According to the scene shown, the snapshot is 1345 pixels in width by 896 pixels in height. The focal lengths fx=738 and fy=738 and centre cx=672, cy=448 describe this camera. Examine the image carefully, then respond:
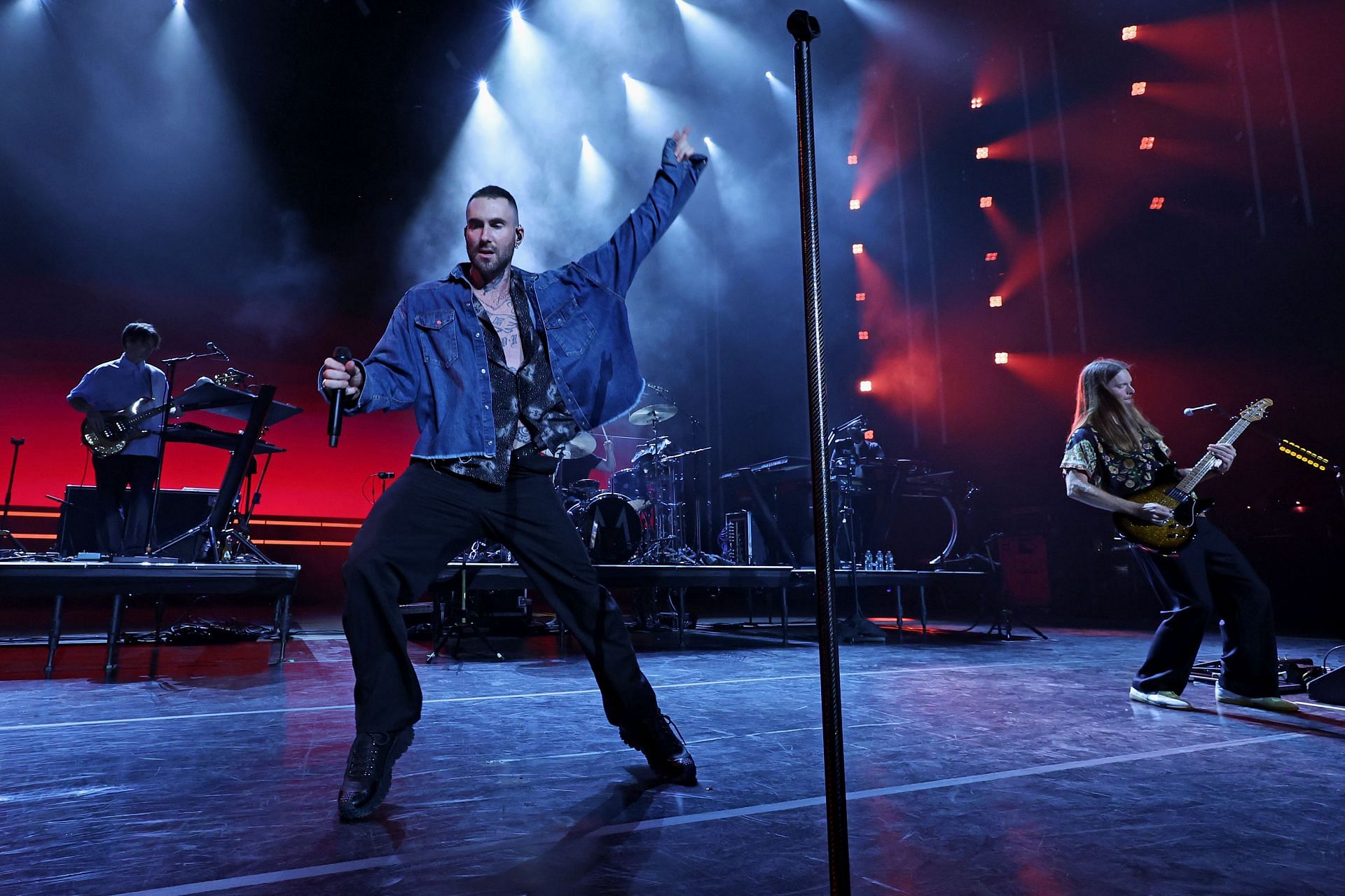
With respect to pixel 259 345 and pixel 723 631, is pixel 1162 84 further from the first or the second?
pixel 259 345

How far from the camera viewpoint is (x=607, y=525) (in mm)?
7133

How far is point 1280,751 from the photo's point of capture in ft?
8.11

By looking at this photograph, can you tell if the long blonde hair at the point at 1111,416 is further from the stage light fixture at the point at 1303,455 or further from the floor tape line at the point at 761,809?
the floor tape line at the point at 761,809

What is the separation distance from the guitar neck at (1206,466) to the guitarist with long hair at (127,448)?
254 inches

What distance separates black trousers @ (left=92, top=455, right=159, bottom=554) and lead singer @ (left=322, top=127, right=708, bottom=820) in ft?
15.1

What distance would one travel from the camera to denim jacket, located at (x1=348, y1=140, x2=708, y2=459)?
6.93 feet

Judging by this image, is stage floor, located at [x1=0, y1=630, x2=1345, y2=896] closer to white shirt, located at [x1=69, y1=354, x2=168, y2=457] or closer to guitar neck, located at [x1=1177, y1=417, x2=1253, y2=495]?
guitar neck, located at [x1=1177, y1=417, x2=1253, y2=495]

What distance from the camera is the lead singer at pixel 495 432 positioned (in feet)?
6.36

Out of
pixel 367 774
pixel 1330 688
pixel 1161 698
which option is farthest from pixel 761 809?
pixel 1330 688

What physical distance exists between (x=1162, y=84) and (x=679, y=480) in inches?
283

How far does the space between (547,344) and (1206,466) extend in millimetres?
3149

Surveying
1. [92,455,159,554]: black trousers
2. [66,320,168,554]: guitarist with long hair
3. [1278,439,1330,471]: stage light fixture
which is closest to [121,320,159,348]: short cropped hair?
[66,320,168,554]: guitarist with long hair

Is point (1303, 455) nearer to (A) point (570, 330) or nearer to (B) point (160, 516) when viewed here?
(A) point (570, 330)

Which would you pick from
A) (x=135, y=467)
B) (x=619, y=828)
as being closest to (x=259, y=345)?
(x=135, y=467)
